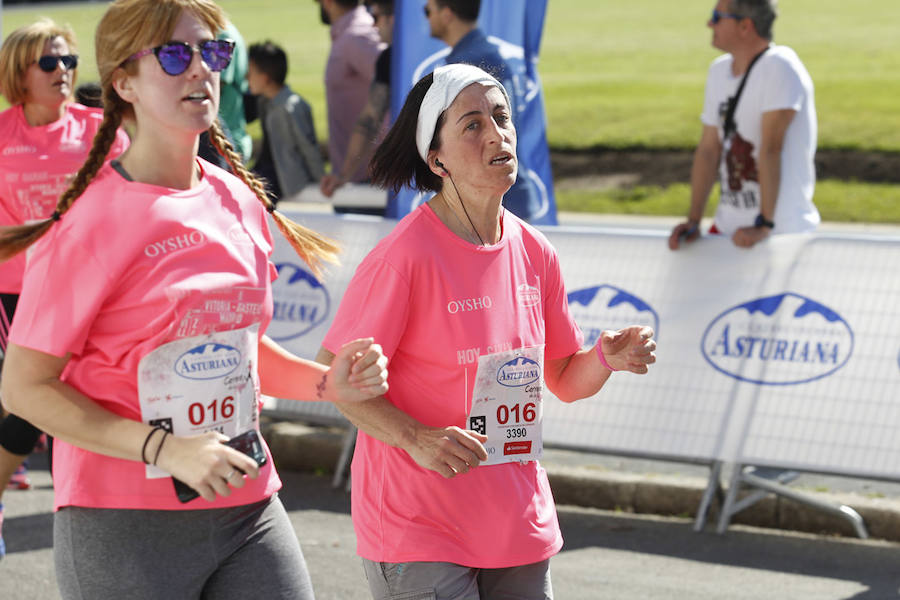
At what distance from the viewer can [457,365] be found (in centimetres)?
304

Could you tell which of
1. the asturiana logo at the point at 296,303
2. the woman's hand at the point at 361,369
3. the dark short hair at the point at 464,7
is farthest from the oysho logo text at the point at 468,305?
the dark short hair at the point at 464,7

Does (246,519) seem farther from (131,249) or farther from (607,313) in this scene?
(607,313)

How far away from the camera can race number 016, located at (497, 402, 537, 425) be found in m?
3.11

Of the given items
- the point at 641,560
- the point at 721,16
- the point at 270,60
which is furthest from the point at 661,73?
the point at 641,560

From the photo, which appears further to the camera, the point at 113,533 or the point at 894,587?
the point at 894,587

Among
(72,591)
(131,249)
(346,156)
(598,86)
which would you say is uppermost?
(131,249)

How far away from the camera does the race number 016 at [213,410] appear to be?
2705 mm

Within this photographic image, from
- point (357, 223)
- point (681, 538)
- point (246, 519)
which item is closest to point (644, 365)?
point (246, 519)

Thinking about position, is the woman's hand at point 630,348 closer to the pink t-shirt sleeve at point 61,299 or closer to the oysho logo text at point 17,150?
the pink t-shirt sleeve at point 61,299

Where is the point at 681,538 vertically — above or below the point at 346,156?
below

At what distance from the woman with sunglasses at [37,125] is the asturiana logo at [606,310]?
94.4 inches

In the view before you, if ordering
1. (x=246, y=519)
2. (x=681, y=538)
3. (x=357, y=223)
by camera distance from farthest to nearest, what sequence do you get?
1. (x=357, y=223)
2. (x=681, y=538)
3. (x=246, y=519)

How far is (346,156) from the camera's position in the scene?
28.6 feet

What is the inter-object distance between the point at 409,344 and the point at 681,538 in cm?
331
